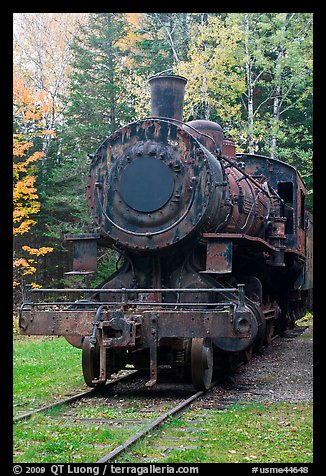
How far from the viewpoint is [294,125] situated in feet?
66.7

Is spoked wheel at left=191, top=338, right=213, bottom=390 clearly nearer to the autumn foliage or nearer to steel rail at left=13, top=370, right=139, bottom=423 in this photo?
steel rail at left=13, top=370, right=139, bottom=423

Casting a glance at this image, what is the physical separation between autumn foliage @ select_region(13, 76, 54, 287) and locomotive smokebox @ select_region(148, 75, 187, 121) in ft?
28.7

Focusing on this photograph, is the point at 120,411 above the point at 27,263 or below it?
below

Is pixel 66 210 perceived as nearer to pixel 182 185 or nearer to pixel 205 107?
pixel 205 107

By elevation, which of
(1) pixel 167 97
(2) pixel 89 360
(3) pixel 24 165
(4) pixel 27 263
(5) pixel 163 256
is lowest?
(2) pixel 89 360

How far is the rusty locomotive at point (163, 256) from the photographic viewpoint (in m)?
7.62

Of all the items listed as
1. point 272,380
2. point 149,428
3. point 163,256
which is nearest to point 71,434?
point 149,428

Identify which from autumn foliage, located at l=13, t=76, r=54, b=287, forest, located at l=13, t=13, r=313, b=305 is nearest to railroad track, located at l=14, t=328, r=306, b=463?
autumn foliage, located at l=13, t=76, r=54, b=287

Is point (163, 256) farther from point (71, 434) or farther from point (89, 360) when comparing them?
point (71, 434)

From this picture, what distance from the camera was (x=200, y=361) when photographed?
25.4 feet

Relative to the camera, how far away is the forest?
18.6 meters

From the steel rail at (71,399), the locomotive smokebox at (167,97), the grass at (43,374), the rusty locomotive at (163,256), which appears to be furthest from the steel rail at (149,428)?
the locomotive smokebox at (167,97)

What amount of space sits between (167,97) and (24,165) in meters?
10.3
